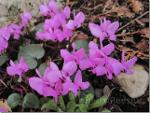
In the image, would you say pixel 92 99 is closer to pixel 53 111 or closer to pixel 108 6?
pixel 53 111

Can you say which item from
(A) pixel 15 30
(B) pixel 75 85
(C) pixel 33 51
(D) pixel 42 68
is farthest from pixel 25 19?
(B) pixel 75 85

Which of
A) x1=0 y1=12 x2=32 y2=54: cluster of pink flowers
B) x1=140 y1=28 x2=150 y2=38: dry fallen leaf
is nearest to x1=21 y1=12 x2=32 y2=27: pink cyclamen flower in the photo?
x1=0 y1=12 x2=32 y2=54: cluster of pink flowers

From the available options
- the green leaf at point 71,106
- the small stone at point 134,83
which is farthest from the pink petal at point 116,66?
the green leaf at point 71,106

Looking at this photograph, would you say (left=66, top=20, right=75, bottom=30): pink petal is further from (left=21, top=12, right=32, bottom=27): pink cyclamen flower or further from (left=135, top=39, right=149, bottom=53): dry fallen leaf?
(left=135, top=39, right=149, bottom=53): dry fallen leaf

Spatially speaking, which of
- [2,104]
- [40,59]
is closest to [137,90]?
[40,59]

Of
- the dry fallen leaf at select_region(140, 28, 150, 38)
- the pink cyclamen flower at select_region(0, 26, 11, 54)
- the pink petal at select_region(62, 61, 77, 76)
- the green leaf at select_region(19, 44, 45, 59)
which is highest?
the pink cyclamen flower at select_region(0, 26, 11, 54)

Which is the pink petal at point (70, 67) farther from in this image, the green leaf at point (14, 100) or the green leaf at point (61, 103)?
the green leaf at point (14, 100)
